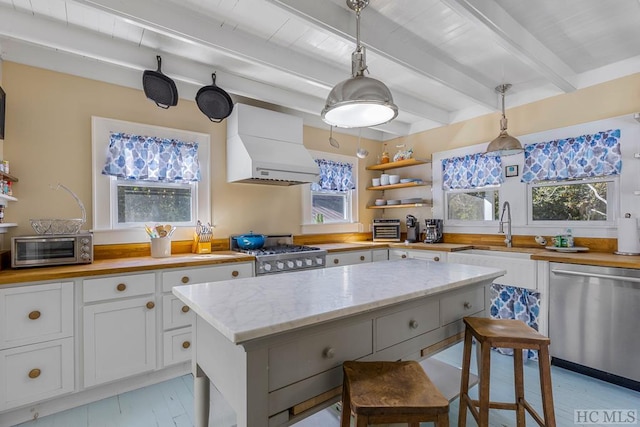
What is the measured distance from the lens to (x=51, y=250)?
2316mm

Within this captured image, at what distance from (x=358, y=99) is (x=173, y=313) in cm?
220

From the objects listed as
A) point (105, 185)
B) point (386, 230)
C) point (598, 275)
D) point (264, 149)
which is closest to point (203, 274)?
point (105, 185)

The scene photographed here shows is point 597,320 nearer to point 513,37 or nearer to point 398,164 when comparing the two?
point 513,37

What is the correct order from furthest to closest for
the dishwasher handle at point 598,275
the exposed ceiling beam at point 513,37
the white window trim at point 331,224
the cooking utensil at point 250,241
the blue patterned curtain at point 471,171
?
the white window trim at point 331,224
the blue patterned curtain at point 471,171
the cooking utensil at point 250,241
the dishwasher handle at point 598,275
the exposed ceiling beam at point 513,37

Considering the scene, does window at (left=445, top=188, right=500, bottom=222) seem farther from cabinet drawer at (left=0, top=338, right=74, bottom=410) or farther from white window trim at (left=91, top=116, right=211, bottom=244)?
cabinet drawer at (left=0, top=338, right=74, bottom=410)

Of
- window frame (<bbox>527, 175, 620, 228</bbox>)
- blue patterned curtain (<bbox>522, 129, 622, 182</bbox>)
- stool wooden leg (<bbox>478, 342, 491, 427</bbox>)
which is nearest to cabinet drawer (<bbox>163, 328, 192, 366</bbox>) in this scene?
stool wooden leg (<bbox>478, 342, 491, 427</bbox>)

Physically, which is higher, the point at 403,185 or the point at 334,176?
the point at 334,176

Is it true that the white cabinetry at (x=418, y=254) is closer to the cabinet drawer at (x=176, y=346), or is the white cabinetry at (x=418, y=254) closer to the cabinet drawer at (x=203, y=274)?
the cabinet drawer at (x=203, y=274)

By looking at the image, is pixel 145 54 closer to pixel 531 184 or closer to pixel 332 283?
pixel 332 283

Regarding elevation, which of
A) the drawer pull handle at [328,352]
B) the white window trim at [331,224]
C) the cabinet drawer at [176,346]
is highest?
the white window trim at [331,224]

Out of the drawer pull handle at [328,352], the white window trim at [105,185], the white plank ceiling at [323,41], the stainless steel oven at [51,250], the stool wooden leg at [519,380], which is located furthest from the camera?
the white window trim at [105,185]

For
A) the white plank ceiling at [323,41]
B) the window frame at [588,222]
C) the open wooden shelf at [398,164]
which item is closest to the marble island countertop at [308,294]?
the white plank ceiling at [323,41]

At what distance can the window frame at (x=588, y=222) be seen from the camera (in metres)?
2.90

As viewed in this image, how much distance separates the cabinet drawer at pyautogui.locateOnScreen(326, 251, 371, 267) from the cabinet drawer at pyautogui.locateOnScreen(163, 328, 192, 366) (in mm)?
1574
